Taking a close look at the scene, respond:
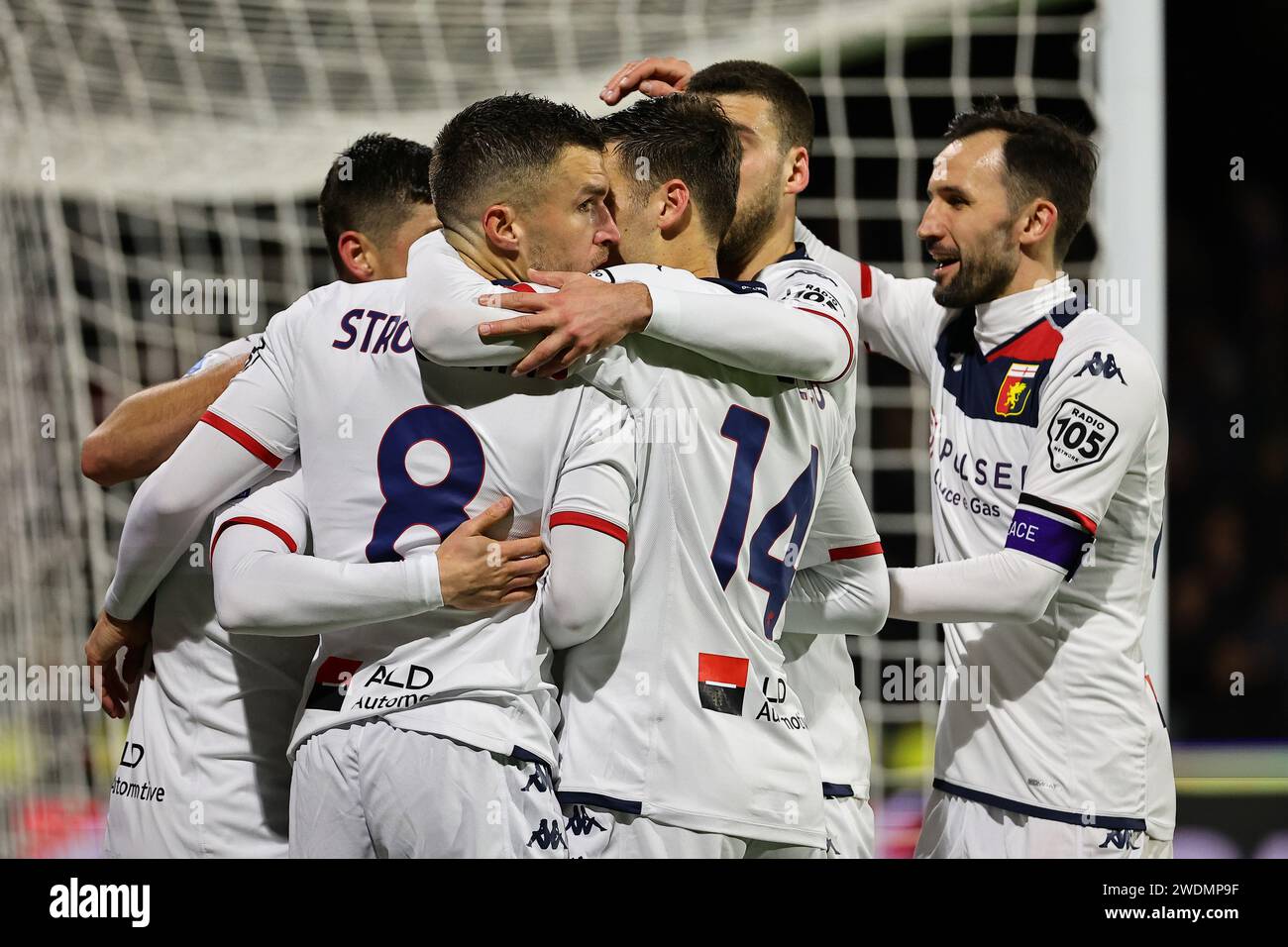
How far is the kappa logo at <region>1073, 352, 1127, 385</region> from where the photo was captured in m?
2.79

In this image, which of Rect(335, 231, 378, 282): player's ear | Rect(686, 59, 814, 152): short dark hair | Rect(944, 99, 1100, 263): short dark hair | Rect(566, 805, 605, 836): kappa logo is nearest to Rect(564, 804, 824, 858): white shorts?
Rect(566, 805, 605, 836): kappa logo

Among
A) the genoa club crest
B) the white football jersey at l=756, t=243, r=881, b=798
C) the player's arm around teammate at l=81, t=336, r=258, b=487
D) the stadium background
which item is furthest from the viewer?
the stadium background

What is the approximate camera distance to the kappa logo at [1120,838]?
2807 mm

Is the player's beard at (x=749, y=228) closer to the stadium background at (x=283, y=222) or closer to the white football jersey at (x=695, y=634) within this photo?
the white football jersey at (x=695, y=634)

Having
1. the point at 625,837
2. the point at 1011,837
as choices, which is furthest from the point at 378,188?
the point at 1011,837

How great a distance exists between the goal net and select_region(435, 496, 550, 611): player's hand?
1668 millimetres

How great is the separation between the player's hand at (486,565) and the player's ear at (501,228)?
45 cm

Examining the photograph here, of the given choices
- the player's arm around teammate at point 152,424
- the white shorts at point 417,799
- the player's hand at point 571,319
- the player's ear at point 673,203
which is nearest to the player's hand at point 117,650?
the player's arm around teammate at point 152,424

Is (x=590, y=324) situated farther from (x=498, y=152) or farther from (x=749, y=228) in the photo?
(x=749, y=228)

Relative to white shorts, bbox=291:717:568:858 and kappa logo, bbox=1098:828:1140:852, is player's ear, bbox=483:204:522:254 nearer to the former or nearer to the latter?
white shorts, bbox=291:717:568:858

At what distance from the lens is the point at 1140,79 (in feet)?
12.6

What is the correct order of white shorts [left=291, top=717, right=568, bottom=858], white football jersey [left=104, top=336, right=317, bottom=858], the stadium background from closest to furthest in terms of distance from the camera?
white shorts [left=291, top=717, right=568, bottom=858] → white football jersey [left=104, top=336, right=317, bottom=858] → the stadium background

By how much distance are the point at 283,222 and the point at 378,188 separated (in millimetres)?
3528

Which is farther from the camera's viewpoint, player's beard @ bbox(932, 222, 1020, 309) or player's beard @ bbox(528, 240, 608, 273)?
player's beard @ bbox(932, 222, 1020, 309)
